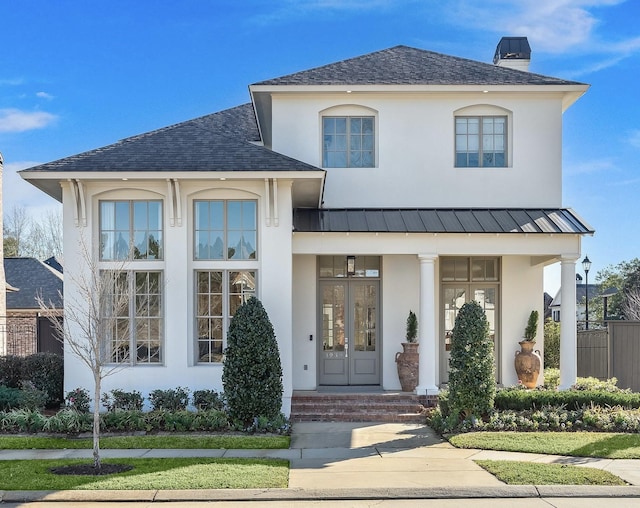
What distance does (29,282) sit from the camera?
30750 millimetres

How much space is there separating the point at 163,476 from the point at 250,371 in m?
3.24

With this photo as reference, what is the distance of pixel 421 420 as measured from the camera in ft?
43.1

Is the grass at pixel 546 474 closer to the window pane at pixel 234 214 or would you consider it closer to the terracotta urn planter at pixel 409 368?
the terracotta urn planter at pixel 409 368

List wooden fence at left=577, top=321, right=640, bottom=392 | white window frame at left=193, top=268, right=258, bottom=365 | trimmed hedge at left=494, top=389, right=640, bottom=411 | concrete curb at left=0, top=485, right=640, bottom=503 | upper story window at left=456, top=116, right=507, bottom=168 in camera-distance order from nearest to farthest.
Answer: concrete curb at left=0, top=485, right=640, bottom=503
trimmed hedge at left=494, top=389, right=640, bottom=411
white window frame at left=193, top=268, right=258, bottom=365
upper story window at left=456, top=116, right=507, bottom=168
wooden fence at left=577, top=321, right=640, bottom=392

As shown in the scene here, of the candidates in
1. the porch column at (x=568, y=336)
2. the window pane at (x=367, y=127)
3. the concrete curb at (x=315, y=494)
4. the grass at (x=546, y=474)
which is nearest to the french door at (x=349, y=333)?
the window pane at (x=367, y=127)

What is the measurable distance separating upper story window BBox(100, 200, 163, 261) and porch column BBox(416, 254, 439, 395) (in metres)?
5.46

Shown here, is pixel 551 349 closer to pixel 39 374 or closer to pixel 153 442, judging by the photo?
pixel 153 442

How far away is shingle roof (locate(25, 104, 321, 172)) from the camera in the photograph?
41.8 feet

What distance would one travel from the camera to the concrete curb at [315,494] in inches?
317

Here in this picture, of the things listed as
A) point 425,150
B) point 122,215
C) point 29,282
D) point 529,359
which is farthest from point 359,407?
point 29,282

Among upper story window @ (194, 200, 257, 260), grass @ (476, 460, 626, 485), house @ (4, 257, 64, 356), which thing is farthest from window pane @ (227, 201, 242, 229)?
house @ (4, 257, 64, 356)

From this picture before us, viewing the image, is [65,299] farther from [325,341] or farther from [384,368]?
[384,368]

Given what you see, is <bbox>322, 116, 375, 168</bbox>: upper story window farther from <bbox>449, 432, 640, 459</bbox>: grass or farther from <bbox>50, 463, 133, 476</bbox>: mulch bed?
<bbox>50, 463, 133, 476</bbox>: mulch bed

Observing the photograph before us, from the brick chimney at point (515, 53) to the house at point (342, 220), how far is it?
2348 mm
